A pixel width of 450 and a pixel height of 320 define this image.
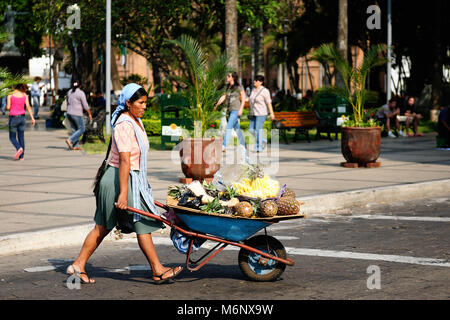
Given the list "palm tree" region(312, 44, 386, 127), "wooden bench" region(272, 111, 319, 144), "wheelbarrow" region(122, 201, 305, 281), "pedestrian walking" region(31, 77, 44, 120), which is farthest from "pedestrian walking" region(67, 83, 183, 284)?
"pedestrian walking" region(31, 77, 44, 120)

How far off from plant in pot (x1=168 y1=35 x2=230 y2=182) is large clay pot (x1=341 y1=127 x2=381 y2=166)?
128 inches

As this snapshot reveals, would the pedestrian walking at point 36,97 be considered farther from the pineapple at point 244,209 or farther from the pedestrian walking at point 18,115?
the pineapple at point 244,209

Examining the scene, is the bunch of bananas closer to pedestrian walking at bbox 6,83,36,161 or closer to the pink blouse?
the pink blouse

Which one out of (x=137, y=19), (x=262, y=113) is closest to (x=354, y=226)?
(x=262, y=113)

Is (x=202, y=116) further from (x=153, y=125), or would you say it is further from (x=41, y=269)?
(x=153, y=125)

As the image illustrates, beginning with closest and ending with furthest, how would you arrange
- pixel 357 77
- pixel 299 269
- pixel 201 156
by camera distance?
pixel 299 269, pixel 201 156, pixel 357 77

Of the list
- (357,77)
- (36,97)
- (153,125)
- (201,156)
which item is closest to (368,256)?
(201,156)

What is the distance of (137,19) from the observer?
97.4ft

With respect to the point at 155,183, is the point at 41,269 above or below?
below

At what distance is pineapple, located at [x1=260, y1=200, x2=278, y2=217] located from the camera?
21.1ft

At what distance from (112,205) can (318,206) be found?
16.0 ft

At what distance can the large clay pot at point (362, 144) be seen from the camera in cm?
Result: 1505

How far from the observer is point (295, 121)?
862 inches
